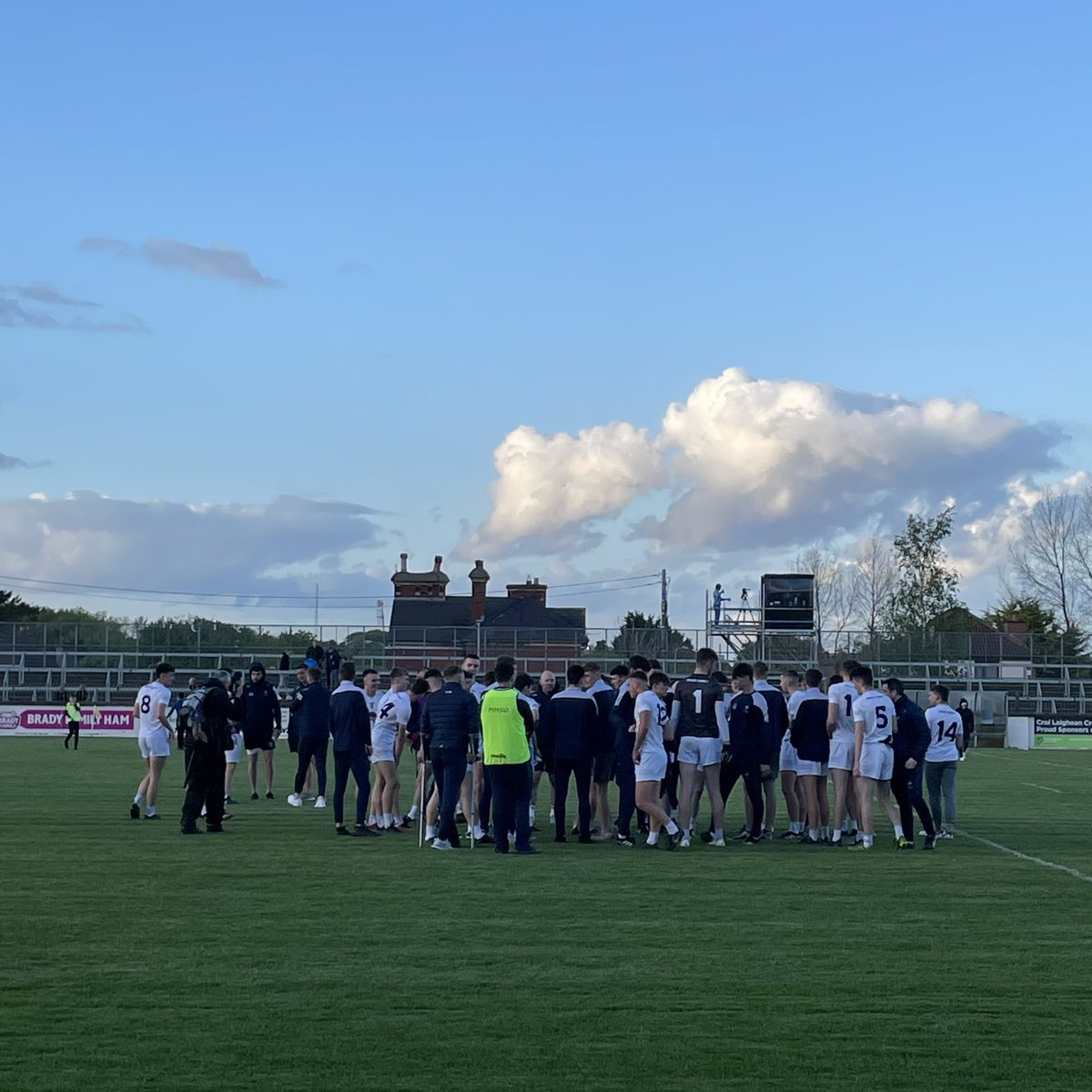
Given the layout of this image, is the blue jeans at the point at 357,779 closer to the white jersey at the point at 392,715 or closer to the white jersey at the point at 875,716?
the white jersey at the point at 392,715

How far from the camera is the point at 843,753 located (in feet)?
56.0

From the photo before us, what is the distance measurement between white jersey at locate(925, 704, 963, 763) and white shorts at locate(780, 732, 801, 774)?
1.52m

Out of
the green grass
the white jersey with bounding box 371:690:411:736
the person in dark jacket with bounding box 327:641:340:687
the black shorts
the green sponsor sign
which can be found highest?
the person in dark jacket with bounding box 327:641:340:687

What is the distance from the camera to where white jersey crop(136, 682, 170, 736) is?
60.8 feet

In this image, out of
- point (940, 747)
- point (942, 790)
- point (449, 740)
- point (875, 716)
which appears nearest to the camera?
point (875, 716)

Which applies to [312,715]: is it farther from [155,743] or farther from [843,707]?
[843,707]

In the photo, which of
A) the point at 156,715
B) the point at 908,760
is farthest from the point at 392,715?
the point at 908,760

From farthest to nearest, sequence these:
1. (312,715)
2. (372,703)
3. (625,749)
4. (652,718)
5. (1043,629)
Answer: (1043,629) → (312,715) → (372,703) → (625,749) → (652,718)

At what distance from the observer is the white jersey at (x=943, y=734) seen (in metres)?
18.3

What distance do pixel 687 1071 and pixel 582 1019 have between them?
43.3 inches

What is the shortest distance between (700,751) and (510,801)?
219 centimetres

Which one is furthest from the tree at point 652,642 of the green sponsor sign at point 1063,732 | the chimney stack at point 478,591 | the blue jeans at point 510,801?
the blue jeans at point 510,801

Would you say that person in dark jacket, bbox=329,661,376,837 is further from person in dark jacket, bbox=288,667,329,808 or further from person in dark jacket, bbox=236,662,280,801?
person in dark jacket, bbox=236,662,280,801

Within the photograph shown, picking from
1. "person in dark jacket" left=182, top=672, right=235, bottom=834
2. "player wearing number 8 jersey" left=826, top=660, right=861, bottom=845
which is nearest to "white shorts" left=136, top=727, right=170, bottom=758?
"person in dark jacket" left=182, top=672, right=235, bottom=834
